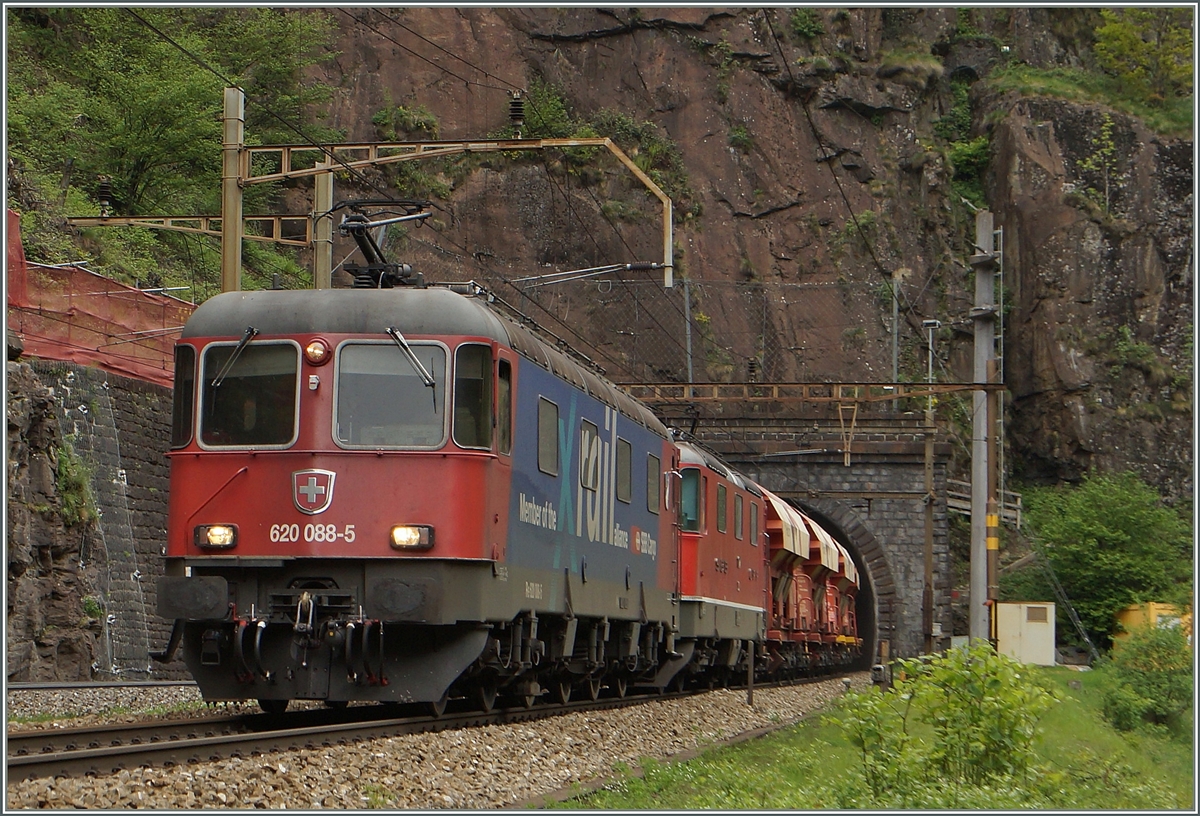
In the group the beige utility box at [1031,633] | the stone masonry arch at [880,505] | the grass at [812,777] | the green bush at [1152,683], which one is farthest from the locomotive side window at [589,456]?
the stone masonry arch at [880,505]

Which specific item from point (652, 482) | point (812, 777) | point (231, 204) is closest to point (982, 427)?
point (652, 482)

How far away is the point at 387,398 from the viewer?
38.2 feet

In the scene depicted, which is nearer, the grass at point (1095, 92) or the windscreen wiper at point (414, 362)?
the windscreen wiper at point (414, 362)

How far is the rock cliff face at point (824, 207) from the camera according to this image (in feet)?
159

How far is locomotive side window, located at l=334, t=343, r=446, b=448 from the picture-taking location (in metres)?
11.5

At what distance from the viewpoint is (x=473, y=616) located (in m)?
11.4

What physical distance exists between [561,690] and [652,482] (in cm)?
286

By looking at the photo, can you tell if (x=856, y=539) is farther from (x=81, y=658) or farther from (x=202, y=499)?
(x=202, y=499)

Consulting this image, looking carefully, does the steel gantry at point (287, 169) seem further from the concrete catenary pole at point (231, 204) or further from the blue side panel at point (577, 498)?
the blue side panel at point (577, 498)

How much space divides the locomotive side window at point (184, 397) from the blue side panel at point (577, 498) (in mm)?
2611

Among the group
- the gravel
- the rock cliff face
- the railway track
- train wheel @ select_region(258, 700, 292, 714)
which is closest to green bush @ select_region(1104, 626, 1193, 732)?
the gravel

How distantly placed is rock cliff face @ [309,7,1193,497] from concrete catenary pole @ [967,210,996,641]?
2226cm

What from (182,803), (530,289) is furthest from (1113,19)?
(182,803)

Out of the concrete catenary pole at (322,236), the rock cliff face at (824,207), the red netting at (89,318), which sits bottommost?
the red netting at (89,318)
